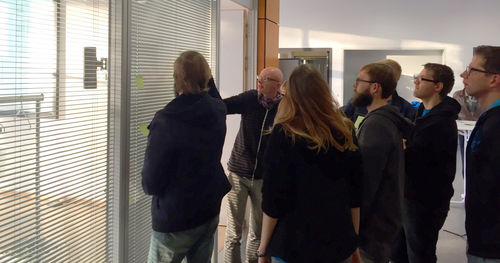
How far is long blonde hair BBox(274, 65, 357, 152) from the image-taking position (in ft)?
5.40

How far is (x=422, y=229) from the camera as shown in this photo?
264cm

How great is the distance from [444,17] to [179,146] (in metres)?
6.76

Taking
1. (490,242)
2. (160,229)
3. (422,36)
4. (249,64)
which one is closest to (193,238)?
(160,229)

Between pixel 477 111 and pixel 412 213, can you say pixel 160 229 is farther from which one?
pixel 477 111

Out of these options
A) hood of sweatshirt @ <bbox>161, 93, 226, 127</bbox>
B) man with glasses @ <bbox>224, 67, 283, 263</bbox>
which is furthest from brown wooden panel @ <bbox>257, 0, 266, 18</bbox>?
hood of sweatshirt @ <bbox>161, 93, 226, 127</bbox>

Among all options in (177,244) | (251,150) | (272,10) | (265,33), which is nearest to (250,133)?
(251,150)

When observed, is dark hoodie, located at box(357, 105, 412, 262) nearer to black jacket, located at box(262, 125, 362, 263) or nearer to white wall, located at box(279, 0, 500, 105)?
black jacket, located at box(262, 125, 362, 263)

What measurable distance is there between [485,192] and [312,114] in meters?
0.77

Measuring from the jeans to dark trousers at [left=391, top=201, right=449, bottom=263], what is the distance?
959 mm

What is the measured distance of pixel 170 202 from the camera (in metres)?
1.95

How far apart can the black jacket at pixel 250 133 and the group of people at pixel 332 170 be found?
0.45 m

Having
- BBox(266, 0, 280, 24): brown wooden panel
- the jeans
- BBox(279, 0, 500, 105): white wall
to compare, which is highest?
BBox(279, 0, 500, 105): white wall

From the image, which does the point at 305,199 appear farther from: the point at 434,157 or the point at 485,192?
the point at 434,157

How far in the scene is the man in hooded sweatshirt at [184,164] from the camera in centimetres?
188
